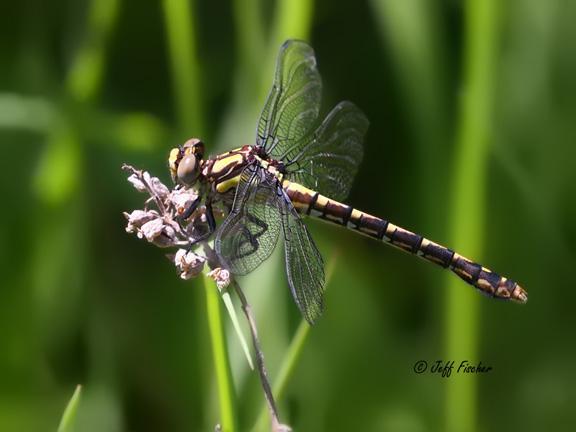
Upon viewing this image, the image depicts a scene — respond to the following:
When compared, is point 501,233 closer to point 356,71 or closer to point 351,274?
point 351,274

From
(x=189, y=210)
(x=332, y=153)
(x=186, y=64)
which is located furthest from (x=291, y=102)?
(x=189, y=210)

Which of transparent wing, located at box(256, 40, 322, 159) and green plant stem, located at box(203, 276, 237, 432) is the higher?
transparent wing, located at box(256, 40, 322, 159)

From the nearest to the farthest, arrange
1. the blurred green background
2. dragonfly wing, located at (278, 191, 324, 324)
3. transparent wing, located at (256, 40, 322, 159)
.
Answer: dragonfly wing, located at (278, 191, 324, 324) < transparent wing, located at (256, 40, 322, 159) < the blurred green background

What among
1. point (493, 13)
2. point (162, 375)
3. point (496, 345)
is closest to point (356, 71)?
point (493, 13)

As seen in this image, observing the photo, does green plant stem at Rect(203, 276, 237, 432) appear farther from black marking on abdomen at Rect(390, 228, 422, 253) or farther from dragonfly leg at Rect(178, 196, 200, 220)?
black marking on abdomen at Rect(390, 228, 422, 253)

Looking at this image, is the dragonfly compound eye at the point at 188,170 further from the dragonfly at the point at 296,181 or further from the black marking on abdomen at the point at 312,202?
the black marking on abdomen at the point at 312,202

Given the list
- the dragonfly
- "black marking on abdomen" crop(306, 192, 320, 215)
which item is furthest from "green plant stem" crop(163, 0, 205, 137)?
"black marking on abdomen" crop(306, 192, 320, 215)

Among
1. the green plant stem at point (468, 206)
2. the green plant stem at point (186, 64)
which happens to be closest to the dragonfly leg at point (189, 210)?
the green plant stem at point (186, 64)
